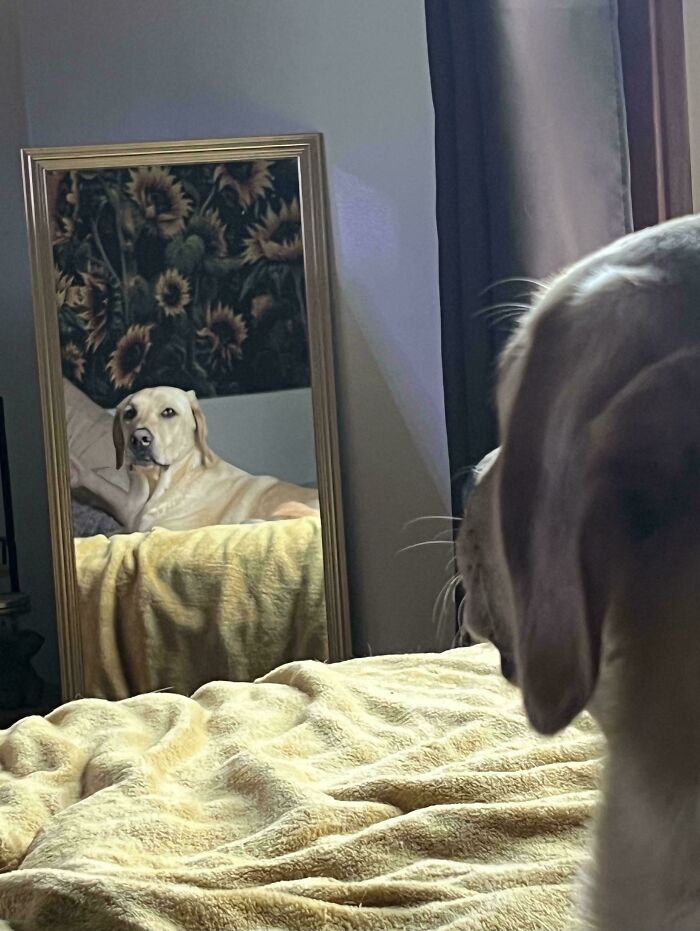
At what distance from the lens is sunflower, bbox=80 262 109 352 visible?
3.62m

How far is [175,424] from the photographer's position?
362 cm

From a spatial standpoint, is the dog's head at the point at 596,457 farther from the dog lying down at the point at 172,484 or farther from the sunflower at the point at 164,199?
the sunflower at the point at 164,199

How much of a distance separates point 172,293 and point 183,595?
2.93 ft

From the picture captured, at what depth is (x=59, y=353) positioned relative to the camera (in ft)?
11.8

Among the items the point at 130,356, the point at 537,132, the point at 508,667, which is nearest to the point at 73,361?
the point at 130,356

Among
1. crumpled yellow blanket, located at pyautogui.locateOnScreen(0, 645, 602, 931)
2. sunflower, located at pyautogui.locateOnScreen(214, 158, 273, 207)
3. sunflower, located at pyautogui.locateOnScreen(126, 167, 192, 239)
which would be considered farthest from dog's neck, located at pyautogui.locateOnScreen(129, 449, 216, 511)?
crumpled yellow blanket, located at pyautogui.locateOnScreen(0, 645, 602, 931)

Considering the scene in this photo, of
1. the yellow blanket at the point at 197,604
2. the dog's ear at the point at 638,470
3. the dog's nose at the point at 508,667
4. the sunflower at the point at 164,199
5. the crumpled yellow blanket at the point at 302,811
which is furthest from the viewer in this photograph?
the sunflower at the point at 164,199

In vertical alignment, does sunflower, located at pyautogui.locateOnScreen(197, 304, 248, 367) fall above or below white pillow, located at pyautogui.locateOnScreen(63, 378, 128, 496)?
above

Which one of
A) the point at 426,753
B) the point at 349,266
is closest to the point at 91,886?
the point at 426,753

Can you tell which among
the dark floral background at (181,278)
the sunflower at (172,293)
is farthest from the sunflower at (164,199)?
the sunflower at (172,293)

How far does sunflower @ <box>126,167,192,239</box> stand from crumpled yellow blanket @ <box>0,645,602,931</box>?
7.05ft

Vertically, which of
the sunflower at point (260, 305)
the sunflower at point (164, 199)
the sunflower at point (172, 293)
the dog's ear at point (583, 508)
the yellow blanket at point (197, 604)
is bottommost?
the yellow blanket at point (197, 604)

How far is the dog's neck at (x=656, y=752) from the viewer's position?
0.60 meters

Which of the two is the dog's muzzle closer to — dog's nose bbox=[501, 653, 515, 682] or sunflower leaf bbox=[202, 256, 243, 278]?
sunflower leaf bbox=[202, 256, 243, 278]
